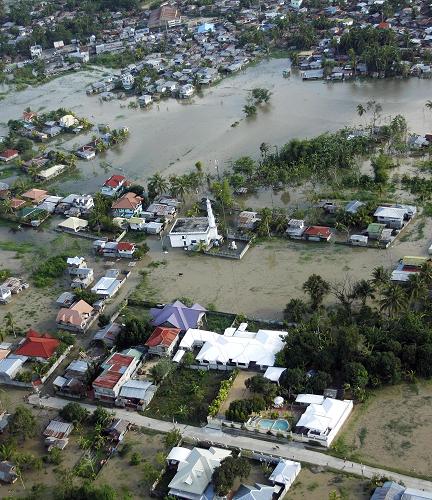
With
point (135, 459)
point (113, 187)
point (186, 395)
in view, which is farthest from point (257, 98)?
point (135, 459)

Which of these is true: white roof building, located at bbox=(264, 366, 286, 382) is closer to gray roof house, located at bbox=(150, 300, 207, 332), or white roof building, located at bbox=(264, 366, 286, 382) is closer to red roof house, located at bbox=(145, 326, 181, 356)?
red roof house, located at bbox=(145, 326, 181, 356)

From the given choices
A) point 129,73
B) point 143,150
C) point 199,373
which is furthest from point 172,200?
point 129,73

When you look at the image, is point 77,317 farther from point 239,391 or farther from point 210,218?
point 210,218

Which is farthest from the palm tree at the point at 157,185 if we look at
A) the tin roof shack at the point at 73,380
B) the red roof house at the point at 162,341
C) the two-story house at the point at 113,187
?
the tin roof shack at the point at 73,380

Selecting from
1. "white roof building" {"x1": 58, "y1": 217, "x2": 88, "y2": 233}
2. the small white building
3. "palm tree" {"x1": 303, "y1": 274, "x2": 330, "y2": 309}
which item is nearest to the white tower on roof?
the small white building

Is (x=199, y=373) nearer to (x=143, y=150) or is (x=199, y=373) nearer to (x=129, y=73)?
(x=143, y=150)
